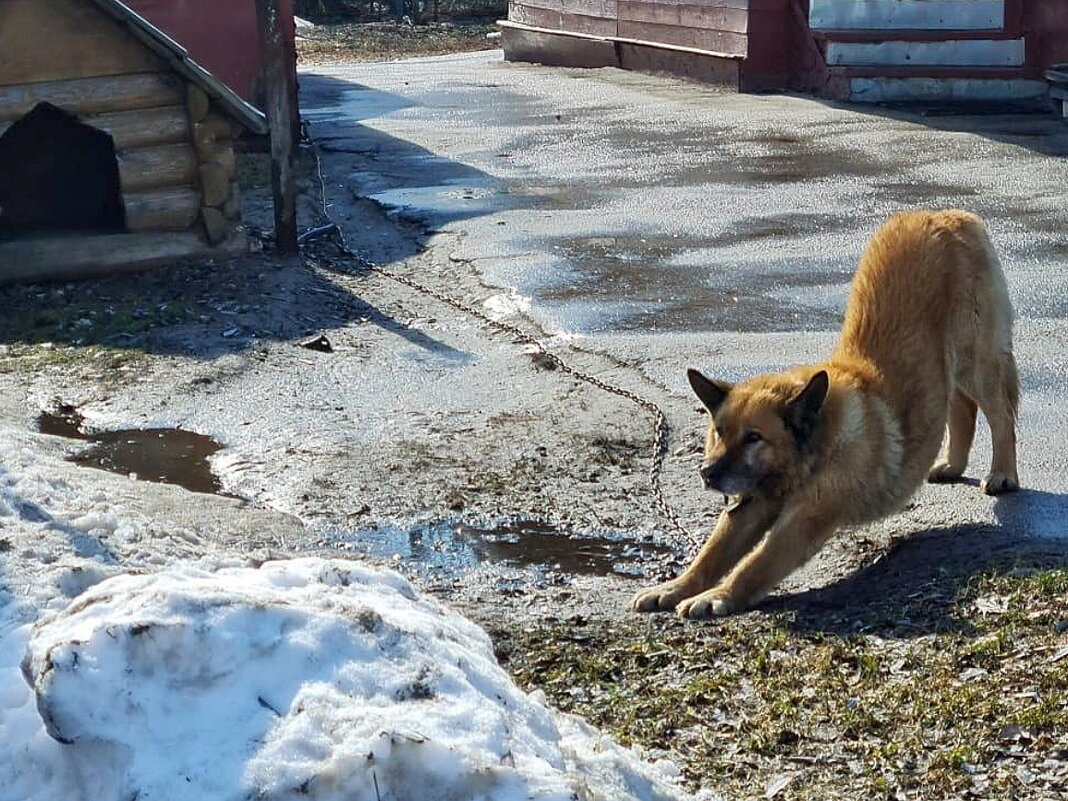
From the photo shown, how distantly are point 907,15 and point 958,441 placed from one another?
11717mm

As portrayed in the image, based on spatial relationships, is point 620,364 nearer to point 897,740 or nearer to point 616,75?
point 897,740

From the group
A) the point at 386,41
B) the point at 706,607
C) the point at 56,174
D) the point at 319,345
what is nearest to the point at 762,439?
the point at 706,607

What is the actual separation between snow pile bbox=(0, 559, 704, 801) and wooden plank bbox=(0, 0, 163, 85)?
741cm

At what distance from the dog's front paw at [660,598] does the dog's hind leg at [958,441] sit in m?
1.59

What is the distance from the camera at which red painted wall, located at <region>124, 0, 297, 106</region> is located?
51.8ft

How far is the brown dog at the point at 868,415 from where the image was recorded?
578cm

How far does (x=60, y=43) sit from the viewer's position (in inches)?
408

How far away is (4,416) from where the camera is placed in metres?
7.76

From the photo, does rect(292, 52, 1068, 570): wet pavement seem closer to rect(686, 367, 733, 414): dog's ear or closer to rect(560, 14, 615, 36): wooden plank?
rect(686, 367, 733, 414): dog's ear

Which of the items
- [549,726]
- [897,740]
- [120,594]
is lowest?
[897,740]

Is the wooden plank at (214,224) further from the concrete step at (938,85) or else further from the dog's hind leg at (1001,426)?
the concrete step at (938,85)

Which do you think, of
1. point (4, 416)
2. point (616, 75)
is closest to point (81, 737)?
point (4, 416)

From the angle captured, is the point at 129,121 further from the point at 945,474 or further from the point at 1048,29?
the point at 1048,29

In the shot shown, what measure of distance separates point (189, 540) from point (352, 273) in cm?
532
